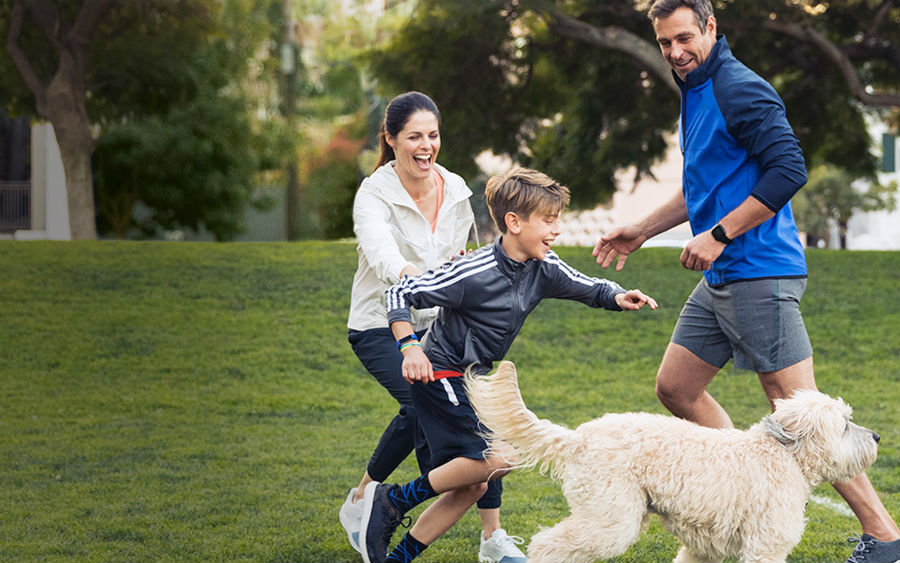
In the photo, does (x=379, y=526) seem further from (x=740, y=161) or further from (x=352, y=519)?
(x=740, y=161)

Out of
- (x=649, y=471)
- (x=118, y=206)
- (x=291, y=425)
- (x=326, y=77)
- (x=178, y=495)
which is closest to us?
(x=649, y=471)

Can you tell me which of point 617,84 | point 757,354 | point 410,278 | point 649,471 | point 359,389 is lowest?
point 359,389

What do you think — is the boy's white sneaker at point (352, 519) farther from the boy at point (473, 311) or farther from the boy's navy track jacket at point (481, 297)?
the boy's navy track jacket at point (481, 297)

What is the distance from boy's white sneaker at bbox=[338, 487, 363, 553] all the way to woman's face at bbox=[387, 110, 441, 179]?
5.58ft

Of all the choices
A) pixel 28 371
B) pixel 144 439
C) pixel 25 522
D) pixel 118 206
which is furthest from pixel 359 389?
pixel 118 206

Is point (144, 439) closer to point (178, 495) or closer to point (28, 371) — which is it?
point (178, 495)

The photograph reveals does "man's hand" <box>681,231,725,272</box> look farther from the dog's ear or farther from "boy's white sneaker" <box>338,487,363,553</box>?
"boy's white sneaker" <box>338,487,363,553</box>

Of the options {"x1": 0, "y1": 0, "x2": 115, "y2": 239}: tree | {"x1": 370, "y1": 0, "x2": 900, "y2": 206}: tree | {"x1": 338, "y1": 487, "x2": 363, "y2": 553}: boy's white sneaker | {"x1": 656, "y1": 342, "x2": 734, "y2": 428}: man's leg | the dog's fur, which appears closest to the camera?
the dog's fur

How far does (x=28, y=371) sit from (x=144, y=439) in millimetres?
3255

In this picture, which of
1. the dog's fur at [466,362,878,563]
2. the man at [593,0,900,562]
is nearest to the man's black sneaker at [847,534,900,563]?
the man at [593,0,900,562]

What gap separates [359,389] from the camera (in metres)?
10.6

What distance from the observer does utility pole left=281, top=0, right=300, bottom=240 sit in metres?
37.2

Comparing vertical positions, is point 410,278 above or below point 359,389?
above

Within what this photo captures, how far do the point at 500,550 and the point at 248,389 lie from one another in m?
6.22
